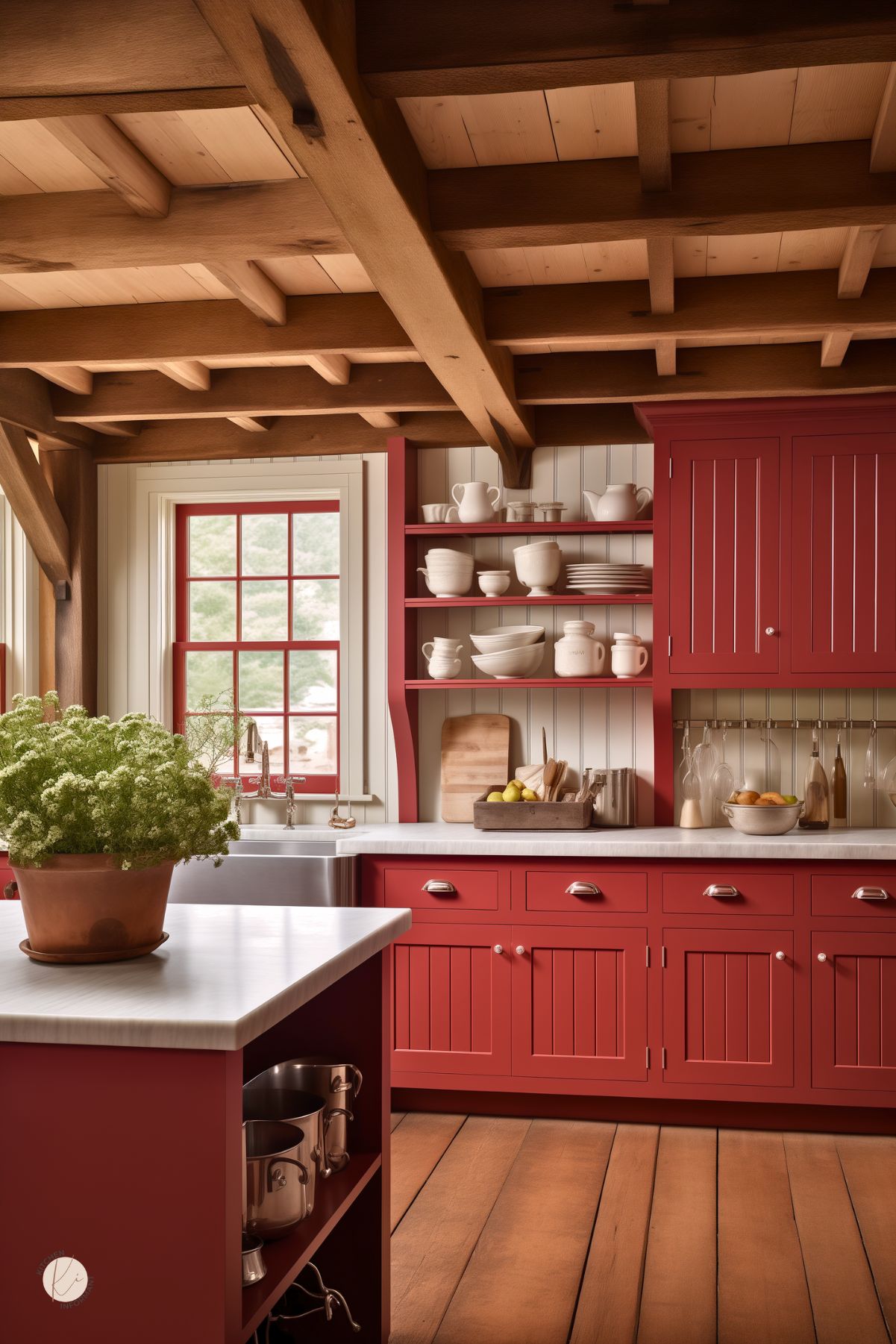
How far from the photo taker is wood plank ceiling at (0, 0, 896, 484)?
2.03 m

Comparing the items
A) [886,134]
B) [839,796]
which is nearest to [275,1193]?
[886,134]

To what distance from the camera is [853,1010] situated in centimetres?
404

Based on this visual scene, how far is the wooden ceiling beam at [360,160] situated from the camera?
1840mm

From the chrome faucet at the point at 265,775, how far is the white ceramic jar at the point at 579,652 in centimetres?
125

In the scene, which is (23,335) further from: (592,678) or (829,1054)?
(829,1054)

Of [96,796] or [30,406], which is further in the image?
[30,406]

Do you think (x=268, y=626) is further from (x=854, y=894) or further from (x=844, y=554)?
(x=854, y=894)

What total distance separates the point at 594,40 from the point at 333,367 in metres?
2.40

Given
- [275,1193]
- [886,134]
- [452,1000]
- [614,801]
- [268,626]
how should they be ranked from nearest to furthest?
[275,1193], [886,134], [452,1000], [614,801], [268,626]

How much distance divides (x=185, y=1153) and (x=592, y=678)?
319 centimetres

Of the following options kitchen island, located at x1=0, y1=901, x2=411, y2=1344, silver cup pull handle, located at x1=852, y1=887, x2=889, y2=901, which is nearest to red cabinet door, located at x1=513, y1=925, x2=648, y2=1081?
silver cup pull handle, located at x1=852, y1=887, x2=889, y2=901

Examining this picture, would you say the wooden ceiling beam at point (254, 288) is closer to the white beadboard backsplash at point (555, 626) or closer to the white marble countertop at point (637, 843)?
the white beadboard backsplash at point (555, 626)

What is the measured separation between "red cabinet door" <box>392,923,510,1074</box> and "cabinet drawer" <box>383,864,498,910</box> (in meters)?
0.08

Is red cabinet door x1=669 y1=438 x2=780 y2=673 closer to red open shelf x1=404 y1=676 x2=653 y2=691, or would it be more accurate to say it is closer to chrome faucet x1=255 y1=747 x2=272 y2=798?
red open shelf x1=404 y1=676 x2=653 y2=691
